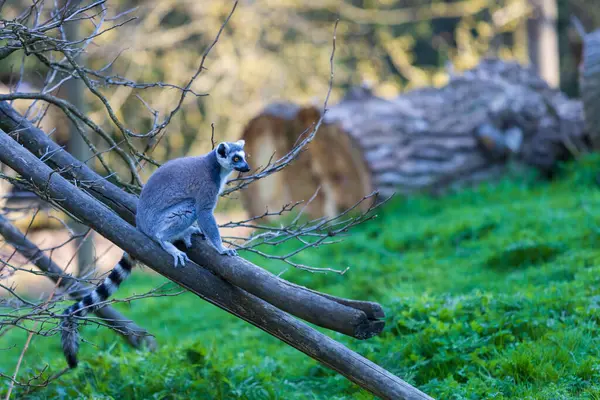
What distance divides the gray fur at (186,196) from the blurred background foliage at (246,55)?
9.14 metres

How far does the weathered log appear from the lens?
9.36 meters

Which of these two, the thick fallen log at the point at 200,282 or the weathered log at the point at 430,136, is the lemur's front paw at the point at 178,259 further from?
the weathered log at the point at 430,136

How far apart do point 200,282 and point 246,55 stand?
463 inches

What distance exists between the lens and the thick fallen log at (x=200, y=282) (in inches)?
124

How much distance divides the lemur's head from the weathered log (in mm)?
4899

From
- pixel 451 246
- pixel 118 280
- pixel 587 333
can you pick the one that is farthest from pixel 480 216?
pixel 118 280

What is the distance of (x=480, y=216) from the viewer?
789 centimetres

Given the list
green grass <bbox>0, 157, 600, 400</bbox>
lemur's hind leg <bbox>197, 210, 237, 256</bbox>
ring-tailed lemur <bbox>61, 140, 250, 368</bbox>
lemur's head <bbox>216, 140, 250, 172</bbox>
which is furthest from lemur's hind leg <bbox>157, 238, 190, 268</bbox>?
lemur's head <bbox>216, 140, 250, 172</bbox>

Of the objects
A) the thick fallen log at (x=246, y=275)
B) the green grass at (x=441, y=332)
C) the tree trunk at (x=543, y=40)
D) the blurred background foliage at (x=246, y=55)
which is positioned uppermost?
the blurred background foliage at (x=246, y=55)

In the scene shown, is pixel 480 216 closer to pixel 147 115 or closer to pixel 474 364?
pixel 474 364

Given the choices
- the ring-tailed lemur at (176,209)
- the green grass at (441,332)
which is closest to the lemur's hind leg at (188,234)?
the ring-tailed lemur at (176,209)

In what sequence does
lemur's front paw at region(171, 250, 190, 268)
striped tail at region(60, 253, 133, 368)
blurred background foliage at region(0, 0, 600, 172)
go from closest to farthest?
lemur's front paw at region(171, 250, 190, 268) → striped tail at region(60, 253, 133, 368) → blurred background foliage at region(0, 0, 600, 172)

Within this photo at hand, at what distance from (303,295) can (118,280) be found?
4.25ft

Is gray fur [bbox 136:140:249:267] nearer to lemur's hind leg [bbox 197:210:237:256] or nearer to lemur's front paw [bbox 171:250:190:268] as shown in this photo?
lemur's hind leg [bbox 197:210:237:256]
